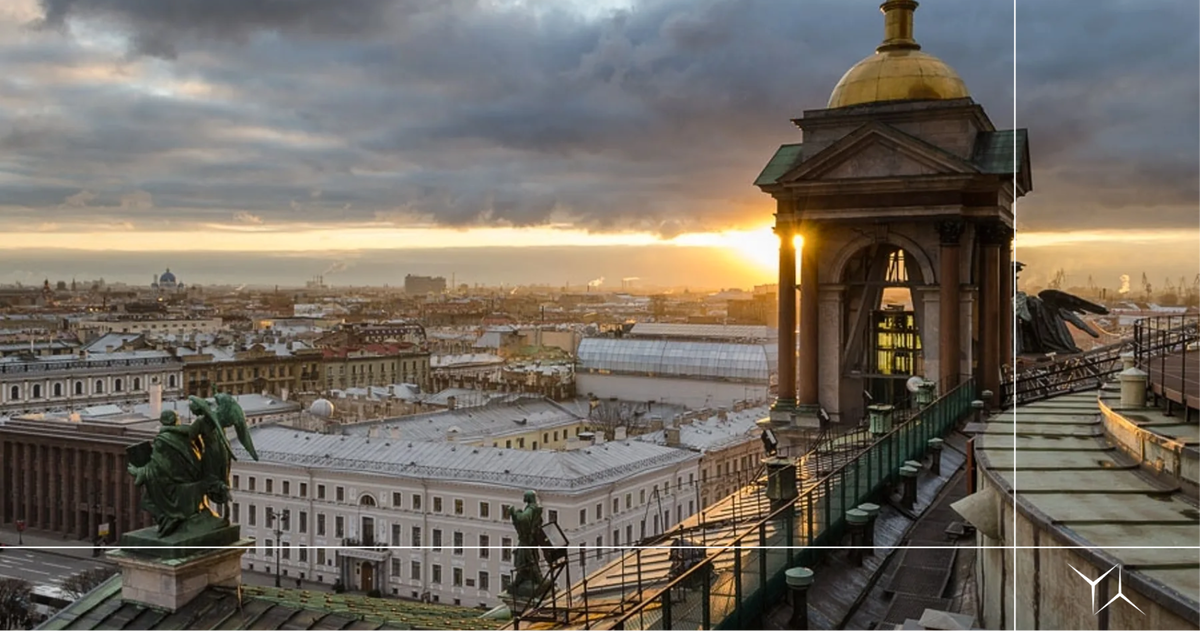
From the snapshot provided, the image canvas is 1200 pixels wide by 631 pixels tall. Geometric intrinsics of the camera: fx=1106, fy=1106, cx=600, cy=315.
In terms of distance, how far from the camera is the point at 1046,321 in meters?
27.0

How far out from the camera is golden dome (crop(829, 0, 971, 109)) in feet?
72.0

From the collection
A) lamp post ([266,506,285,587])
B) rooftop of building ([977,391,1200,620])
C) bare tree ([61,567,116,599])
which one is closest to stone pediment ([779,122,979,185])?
rooftop of building ([977,391,1200,620])

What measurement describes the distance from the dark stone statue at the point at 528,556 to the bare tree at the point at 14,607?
4195 centimetres

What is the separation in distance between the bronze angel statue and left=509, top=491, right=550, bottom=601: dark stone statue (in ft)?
13.1

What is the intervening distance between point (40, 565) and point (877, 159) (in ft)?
170

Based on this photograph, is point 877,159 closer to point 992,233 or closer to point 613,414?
point 992,233

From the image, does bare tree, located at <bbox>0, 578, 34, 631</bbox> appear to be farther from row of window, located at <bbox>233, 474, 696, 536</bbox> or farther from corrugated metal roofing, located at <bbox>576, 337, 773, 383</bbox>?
corrugated metal roofing, located at <bbox>576, 337, 773, 383</bbox>

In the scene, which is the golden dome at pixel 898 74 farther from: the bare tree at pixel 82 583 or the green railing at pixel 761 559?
the bare tree at pixel 82 583

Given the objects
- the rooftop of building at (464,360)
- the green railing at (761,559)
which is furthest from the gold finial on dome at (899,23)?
the rooftop of building at (464,360)

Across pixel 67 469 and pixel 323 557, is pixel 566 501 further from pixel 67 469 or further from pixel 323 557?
pixel 67 469

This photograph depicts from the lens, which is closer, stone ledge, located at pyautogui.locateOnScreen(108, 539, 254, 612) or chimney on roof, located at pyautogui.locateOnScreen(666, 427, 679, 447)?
stone ledge, located at pyautogui.locateOnScreen(108, 539, 254, 612)

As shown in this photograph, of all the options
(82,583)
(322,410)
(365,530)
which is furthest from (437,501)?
(322,410)

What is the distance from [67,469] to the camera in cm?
6456

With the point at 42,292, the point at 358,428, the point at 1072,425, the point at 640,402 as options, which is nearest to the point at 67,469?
the point at 358,428
